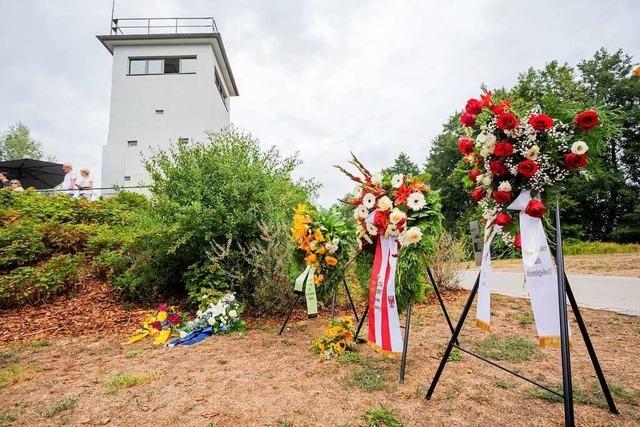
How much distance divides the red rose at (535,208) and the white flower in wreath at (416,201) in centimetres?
87

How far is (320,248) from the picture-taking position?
4219 mm

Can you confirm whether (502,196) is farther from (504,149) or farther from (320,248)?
(320,248)

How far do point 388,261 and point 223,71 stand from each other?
24199 mm

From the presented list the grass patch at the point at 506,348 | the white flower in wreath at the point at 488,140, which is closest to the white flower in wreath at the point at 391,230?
the white flower in wreath at the point at 488,140

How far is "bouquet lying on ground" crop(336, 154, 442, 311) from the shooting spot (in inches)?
117

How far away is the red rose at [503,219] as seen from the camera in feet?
7.97

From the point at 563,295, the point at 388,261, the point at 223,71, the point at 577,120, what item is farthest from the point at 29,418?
the point at 223,71

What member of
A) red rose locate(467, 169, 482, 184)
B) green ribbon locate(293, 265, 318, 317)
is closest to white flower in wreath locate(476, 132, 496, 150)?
red rose locate(467, 169, 482, 184)

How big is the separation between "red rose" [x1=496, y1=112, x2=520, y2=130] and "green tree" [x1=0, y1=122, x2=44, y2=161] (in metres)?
46.3

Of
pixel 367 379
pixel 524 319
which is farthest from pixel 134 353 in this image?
pixel 524 319

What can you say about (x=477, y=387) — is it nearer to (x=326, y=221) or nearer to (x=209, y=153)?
(x=326, y=221)

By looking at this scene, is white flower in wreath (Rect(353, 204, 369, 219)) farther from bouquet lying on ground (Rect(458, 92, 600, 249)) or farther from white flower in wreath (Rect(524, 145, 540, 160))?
white flower in wreath (Rect(524, 145, 540, 160))

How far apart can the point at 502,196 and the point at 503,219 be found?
0.17 meters

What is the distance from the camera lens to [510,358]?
3.33 m
